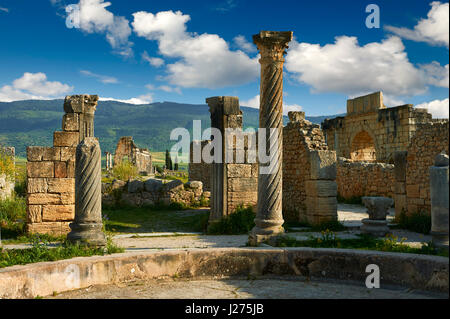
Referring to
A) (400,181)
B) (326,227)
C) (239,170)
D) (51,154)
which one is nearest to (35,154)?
(51,154)

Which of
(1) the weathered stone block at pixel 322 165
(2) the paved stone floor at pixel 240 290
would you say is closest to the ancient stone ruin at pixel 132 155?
(1) the weathered stone block at pixel 322 165

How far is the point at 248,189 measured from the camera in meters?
11.1

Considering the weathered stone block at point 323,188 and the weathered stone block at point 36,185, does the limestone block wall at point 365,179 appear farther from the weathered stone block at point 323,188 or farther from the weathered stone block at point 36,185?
the weathered stone block at point 36,185

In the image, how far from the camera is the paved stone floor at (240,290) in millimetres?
5109

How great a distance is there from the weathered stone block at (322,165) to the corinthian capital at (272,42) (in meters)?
4.42

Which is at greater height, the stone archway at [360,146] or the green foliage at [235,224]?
the stone archway at [360,146]

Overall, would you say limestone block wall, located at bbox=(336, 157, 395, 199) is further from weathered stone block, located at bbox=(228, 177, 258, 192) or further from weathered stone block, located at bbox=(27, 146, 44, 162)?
weathered stone block, located at bbox=(27, 146, 44, 162)

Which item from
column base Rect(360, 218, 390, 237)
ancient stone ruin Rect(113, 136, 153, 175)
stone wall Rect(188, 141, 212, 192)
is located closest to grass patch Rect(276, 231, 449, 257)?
column base Rect(360, 218, 390, 237)

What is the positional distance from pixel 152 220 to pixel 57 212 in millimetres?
3359

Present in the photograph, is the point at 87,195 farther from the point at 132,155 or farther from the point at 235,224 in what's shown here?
the point at 132,155

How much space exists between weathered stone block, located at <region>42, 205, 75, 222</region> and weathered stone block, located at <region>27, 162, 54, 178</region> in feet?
2.43

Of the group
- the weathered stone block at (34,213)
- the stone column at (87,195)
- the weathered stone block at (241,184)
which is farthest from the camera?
the weathered stone block at (241,184)

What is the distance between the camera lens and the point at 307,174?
11.7 metres
